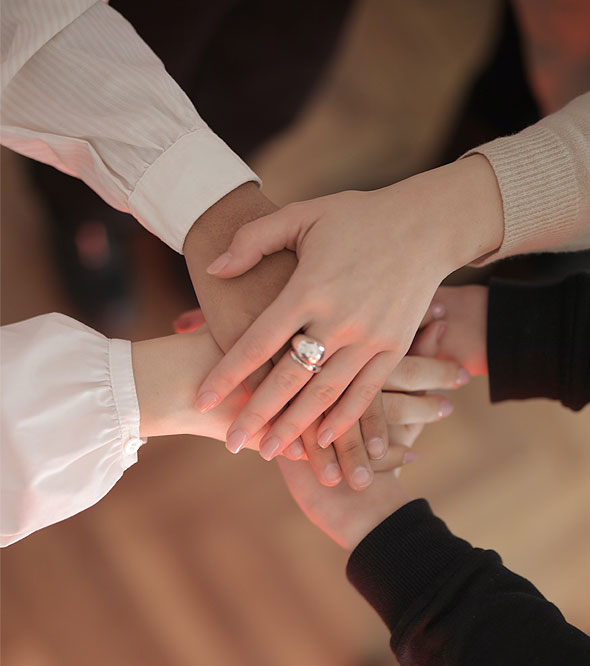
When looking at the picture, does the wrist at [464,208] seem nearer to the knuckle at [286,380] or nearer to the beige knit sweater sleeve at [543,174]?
the beige knit sweater sleeve at [543,174]

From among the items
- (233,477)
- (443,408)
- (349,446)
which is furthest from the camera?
(233,477)

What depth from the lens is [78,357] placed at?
75 centimetres

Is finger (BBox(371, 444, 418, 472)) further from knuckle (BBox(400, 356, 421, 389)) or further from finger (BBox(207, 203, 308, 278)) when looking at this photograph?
finger (BBox(207, 203, 308, 278))

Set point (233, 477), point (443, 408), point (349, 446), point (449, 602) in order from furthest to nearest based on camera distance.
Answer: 1. point (233, 477)
2. point (443, 408)
3. point (349, 446)
4. point (449, 602)

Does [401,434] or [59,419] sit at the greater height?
[59,419]

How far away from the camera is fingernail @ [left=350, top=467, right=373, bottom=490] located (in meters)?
0.82

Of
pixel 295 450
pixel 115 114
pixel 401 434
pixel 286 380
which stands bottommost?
pixel 401 434

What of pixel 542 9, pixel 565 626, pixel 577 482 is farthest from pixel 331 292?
pixel 577 482

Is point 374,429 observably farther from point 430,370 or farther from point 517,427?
point 517,427

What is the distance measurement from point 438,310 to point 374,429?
8.2 inches

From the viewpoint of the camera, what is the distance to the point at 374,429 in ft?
2.75

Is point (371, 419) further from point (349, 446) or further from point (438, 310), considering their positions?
point (438, 310)

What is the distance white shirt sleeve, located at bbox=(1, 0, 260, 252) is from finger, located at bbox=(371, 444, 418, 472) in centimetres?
35

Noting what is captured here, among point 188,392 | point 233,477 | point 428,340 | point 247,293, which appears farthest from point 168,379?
point 233,477
